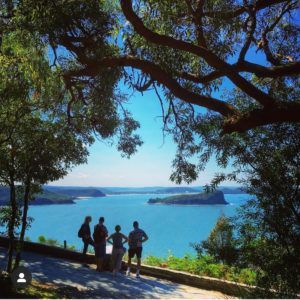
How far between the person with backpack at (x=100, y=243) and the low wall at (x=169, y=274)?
Result: 1.38 feet

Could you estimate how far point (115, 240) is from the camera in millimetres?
13508

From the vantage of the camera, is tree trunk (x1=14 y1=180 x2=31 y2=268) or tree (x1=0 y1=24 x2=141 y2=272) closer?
tree (x1=0 y1=24 x2=141 y2=272)

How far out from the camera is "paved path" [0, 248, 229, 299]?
10.4m

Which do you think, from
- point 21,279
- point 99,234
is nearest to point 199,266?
point 99,234

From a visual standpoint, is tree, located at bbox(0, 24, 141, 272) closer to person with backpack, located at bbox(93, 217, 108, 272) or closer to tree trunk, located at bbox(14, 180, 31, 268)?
tree trunk, located at bbox(14, 180, 31, 268)

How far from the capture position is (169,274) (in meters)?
13.5

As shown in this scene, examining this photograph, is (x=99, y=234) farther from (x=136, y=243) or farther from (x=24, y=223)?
(x=24, y=223)

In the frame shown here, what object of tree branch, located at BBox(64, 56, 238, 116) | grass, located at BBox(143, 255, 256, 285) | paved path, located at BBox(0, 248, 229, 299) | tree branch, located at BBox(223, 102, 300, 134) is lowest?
paved path, located at BBox(0, 248, 229, 299)

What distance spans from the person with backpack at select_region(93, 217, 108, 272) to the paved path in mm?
341

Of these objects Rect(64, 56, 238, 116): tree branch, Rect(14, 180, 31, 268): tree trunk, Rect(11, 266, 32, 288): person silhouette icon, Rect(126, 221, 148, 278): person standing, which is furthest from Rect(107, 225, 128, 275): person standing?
Rect(64, 56, 238, 116): tree branch

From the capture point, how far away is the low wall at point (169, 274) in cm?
1155

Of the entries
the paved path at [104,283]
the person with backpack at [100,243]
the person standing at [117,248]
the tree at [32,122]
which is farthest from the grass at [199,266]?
the tree at [32,122]

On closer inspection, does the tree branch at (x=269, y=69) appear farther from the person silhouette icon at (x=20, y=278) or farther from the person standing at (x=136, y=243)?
the person standing at (x=136, y=243)

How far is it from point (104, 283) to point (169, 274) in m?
2.78
